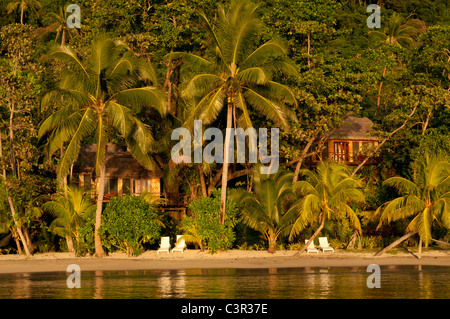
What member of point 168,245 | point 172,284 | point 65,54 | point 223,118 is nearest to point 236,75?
point 223,118

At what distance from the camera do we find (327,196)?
94.1 feet

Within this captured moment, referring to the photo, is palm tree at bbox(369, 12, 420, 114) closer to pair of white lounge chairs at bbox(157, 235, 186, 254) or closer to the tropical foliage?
the tropical foliage

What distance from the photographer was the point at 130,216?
29.5 meters

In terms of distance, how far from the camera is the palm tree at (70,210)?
1205 inches

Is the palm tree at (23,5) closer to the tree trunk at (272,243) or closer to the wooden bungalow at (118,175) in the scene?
the wooden bungalow at (118,175)

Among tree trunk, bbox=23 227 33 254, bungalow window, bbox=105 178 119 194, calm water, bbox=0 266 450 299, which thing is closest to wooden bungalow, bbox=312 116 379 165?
bungalow window, bbox=105 178 119 194

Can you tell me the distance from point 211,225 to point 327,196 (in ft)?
16.7

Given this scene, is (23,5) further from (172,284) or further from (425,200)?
(172,284)

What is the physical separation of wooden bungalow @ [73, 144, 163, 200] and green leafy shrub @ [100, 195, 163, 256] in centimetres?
738

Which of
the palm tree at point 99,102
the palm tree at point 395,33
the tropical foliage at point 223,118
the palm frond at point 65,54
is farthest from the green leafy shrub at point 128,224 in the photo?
the palm tree at point 395,33
